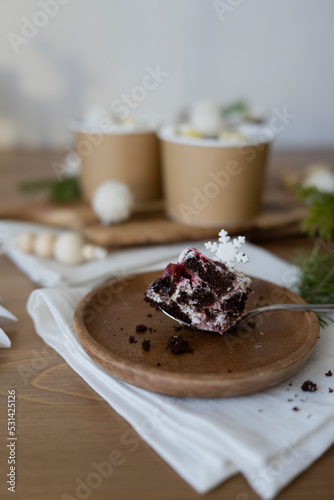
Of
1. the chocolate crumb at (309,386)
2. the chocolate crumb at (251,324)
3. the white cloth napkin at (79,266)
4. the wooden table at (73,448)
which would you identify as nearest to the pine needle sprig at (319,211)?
the white cloth napkin at (79,266)

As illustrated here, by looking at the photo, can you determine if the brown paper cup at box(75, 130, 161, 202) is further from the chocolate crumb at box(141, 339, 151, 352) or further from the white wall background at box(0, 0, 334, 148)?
the white wall background at box(0, 0, 334, 148)

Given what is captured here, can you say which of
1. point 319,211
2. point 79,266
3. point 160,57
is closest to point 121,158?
point 79,266

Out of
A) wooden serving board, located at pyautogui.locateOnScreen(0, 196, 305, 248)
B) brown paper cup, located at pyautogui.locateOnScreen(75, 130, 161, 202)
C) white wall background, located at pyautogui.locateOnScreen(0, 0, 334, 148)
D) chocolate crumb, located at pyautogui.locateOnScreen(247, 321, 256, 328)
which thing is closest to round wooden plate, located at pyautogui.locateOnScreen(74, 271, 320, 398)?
chocolate crumb, located at pyautogui.locateOnScreen(247, 321, 256, 328)

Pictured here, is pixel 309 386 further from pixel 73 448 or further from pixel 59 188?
pixel 59 188

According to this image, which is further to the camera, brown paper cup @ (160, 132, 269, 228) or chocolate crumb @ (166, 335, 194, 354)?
brown paper cup @ (160, 132, 269, 228)

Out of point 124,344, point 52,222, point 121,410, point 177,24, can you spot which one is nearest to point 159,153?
point 52,222

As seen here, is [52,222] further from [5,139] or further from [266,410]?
[5,139]

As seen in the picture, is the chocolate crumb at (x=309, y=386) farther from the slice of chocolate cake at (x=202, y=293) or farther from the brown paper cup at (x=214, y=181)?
the brown paper cup at (x=214, y=181)
